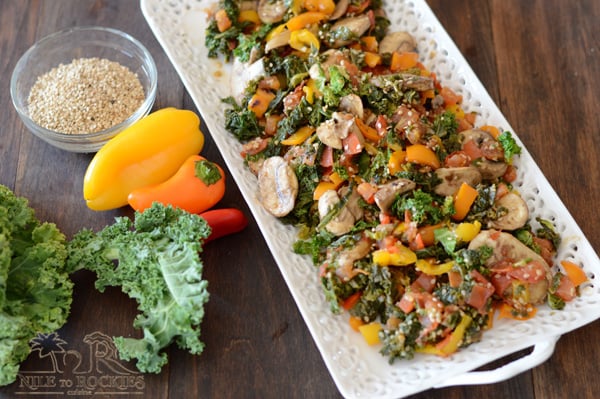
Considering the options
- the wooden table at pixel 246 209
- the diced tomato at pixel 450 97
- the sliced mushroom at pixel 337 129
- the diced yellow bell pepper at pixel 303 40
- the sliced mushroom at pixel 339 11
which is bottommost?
the wooden table at pixel 246 209

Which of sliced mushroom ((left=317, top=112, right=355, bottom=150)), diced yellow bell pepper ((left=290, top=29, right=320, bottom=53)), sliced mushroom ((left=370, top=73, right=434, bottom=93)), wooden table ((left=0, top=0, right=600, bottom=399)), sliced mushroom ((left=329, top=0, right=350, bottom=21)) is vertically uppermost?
sliced mushroom ((left=329, top=0, right=350, bottom=21))

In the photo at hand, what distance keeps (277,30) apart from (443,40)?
3.61ft

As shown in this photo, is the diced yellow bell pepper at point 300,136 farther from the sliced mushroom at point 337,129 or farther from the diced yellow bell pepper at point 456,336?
the diced yellow bell pepper at point 456,336

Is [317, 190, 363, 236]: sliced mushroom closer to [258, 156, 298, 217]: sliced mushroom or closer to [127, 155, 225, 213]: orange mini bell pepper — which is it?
[258, 156, 298, 217]: sliced mushroom

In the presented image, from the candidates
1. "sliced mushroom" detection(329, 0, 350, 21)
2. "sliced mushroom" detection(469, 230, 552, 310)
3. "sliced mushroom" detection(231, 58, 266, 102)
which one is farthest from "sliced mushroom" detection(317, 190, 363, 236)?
"sliced mushroom" detection(329, 0, 350, 21)

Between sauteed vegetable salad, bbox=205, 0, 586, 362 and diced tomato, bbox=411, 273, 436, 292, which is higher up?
sauteed vegetable salad, bbox=205, 0, 586, 362

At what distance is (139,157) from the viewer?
4.47m

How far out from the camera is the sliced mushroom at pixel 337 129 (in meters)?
4.07

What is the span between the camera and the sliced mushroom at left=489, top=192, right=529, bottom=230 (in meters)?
3.96

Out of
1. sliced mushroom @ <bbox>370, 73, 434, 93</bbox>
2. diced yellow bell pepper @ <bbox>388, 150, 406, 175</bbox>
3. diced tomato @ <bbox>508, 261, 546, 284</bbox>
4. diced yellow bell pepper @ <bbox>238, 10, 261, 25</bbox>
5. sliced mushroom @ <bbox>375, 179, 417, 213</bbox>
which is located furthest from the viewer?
diced yellow bell pepper @ <bbox>238, 10, 261, 25</bbox>

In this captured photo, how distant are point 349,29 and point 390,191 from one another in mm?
1260

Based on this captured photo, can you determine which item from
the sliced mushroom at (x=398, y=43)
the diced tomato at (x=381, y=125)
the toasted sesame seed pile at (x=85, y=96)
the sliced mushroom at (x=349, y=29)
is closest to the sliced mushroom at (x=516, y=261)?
the diced tomato at (x=381, y=125)

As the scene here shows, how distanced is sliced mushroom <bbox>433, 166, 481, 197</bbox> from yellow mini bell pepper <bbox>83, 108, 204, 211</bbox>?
1627 millimetres

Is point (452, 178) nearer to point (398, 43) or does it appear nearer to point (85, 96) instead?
point (398, 43)
